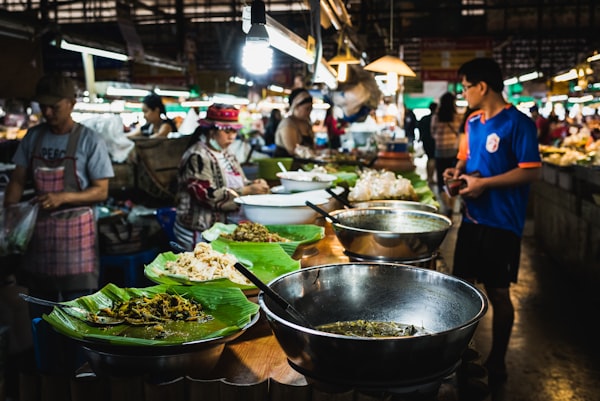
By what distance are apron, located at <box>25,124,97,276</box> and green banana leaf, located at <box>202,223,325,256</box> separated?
1.23 m

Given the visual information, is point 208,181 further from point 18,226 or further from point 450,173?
point 450,173

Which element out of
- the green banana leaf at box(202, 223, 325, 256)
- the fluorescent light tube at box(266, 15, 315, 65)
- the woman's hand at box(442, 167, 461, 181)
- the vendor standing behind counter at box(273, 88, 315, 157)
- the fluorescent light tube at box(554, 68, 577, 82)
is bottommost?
the green banana leaf at box(202, 223, 325, 256)

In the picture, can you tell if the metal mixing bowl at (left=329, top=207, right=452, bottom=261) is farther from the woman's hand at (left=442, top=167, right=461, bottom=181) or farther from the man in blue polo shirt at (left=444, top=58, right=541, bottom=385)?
the woman's hand at (left=442, top=167, right=461, bottom=181)

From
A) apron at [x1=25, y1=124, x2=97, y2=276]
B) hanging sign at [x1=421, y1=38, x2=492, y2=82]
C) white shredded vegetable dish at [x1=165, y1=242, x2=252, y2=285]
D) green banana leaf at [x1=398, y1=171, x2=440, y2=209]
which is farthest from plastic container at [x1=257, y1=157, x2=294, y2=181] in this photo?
hanging sign at [x1=421, y1=38, x2=492, y2=82]

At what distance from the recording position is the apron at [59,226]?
3.58 metres

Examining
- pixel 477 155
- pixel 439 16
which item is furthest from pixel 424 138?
pixel 477 155

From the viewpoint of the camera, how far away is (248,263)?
229 cm

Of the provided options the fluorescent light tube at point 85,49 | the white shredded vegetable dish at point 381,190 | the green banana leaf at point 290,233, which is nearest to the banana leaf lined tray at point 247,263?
the green banana leaf at point 290,233

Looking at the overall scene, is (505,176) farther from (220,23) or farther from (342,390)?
(220,23)

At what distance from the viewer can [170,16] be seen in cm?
1070

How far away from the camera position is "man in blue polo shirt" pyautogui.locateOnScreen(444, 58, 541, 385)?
3.52m

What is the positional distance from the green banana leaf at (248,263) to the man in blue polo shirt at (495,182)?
1.79 metres

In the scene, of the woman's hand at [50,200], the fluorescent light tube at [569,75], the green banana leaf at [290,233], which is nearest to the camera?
the green banana leaf at [290,233]

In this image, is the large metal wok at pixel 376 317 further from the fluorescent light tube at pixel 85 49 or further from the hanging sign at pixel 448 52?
the hanging sign at pixel 448 52
